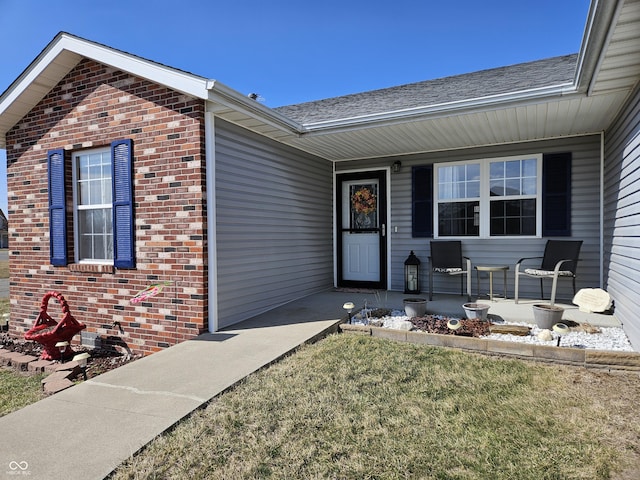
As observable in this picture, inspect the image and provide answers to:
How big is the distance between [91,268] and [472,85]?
5.82 m

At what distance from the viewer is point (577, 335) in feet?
12.8

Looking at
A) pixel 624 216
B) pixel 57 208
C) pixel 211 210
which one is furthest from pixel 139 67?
pixel 624 216

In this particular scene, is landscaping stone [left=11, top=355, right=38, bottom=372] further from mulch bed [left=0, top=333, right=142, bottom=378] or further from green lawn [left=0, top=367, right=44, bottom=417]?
mulch bed [left=0, top=333, right=142, bottom=378]

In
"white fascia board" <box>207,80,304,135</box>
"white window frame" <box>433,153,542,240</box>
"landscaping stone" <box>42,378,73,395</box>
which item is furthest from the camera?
"white window frame" <box>433,153,542,240</box>

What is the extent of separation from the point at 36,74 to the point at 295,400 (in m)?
5.22

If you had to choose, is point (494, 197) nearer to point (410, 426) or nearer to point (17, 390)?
point (410, 426)

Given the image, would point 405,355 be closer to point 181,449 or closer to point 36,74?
point 181,449

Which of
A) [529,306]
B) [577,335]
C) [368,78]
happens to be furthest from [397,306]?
[368,78]

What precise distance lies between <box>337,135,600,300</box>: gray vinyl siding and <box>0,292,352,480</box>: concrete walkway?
3051mm

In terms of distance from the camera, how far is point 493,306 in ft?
17.0

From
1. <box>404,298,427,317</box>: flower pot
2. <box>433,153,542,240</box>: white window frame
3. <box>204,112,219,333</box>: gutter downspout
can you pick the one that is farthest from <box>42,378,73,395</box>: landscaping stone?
<box>433,153,542,240</box>: white window frame

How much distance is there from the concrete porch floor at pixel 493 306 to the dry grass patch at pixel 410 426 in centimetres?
146

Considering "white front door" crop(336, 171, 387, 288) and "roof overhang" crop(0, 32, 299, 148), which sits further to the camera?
"white front door" crop(336, 171, 387, 288)

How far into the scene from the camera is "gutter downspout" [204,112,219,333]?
13.9 feet
